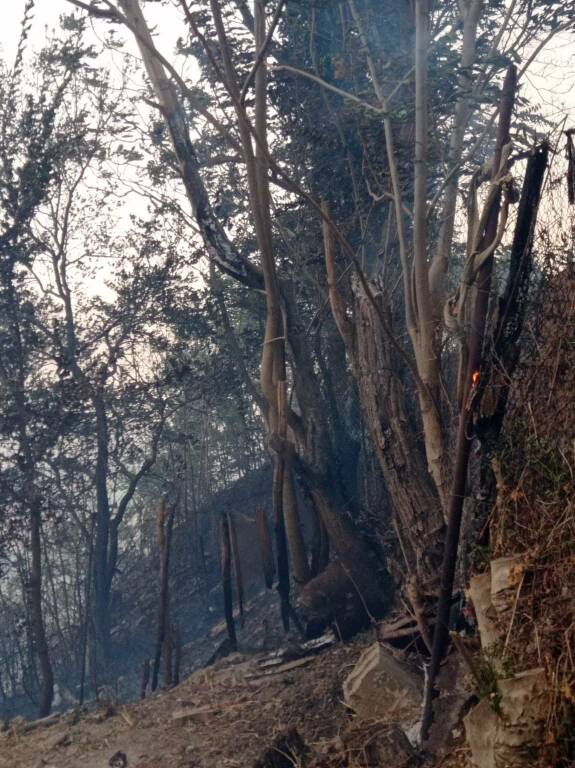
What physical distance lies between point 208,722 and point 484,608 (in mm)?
3397

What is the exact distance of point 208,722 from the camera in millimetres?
7707

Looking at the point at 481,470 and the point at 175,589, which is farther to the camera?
the point at 175,589

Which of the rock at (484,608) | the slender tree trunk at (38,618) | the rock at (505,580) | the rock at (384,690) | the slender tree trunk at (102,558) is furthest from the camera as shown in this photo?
the slender tree trunk at (102,558)

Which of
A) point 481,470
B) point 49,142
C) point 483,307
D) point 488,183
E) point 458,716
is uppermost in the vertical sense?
point 49,142

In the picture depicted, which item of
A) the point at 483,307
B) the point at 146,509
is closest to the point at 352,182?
the point at 483,307

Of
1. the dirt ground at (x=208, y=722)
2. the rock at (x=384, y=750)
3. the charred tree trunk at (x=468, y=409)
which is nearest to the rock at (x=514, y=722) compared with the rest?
the rock at (x=384, y=750)

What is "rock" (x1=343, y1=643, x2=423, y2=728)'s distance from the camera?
6594 mm

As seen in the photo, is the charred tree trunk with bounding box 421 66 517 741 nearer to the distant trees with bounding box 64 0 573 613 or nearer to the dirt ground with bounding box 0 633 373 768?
the distant trees with bounding box 64 0 573 613

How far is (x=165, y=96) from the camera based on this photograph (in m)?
10.1

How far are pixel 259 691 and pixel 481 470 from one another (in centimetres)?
358

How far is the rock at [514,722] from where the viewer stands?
4.32 meters

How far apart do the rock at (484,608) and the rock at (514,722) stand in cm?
36

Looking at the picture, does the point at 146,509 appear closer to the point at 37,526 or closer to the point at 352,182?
the point at 37,526

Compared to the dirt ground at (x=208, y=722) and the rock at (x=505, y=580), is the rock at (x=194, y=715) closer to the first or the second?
the dirt ground at (x=208, y=722)
